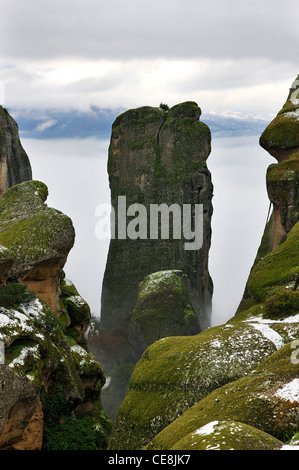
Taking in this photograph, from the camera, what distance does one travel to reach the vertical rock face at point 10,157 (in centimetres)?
5725

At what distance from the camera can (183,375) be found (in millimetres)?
17500

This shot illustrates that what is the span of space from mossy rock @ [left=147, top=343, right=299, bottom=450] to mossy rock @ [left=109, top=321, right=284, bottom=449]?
190cm

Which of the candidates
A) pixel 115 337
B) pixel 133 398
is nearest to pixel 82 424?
pixel 133 398

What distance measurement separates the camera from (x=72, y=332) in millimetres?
29062

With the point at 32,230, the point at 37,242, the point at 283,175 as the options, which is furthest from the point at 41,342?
the point at 283,175

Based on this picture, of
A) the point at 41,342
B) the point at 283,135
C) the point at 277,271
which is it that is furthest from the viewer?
the point at 283,135

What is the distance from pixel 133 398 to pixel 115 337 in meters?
39.2

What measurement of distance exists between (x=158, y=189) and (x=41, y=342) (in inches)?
1673

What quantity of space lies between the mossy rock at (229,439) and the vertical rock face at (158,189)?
4848 centimetres

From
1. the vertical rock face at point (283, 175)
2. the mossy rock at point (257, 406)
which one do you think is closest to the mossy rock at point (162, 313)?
the vertical rock face at point (283, 175)

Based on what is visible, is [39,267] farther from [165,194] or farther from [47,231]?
[165,194]

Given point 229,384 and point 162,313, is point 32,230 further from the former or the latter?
point 162,313

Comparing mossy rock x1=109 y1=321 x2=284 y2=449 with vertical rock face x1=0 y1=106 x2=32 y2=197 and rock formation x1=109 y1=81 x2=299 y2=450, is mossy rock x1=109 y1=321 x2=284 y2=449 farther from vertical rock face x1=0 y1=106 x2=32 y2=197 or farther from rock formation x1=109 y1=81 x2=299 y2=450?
vertical rock face x1=0 y1=106 x2=32 y2=197
